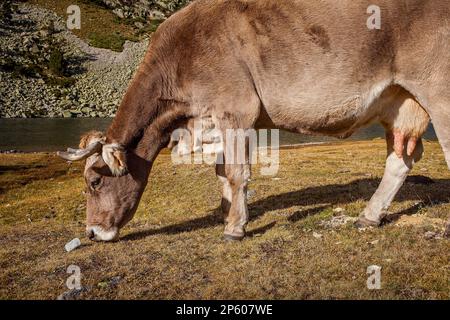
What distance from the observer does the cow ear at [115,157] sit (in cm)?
933

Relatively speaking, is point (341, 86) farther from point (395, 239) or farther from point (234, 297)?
point (234, 297)

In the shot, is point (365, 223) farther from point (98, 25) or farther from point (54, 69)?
point (98, 25)

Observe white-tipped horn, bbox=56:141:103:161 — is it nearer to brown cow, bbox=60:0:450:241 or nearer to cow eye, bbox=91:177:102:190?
brown cow, bbox=60:0:450:241

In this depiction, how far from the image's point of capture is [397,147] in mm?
9922

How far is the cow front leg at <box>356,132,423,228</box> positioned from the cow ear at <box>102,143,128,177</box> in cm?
520

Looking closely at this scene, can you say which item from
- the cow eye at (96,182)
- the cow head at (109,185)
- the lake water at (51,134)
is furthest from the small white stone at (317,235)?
the lake water at (51,134)

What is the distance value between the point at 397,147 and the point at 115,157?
19.4 ft

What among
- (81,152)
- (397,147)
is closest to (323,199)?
(397,147)

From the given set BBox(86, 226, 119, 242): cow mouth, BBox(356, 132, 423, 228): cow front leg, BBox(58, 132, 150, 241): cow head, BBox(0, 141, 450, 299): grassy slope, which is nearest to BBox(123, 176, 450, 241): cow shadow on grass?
BBox(0, 141, 450, 299): grassy slope

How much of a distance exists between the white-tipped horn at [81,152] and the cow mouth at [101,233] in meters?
1.78

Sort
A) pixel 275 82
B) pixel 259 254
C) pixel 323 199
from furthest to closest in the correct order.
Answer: pixel 323 199 → pixel 275 82 → pixel 259 254

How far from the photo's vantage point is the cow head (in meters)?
9.53

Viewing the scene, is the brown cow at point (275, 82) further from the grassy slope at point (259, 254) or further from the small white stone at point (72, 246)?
the grassy slope at point (259, 254)

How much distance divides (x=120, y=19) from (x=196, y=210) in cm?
16786
